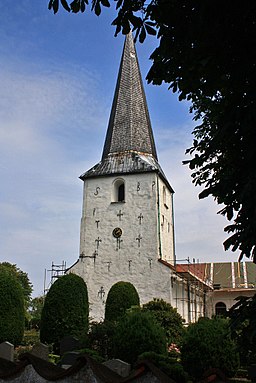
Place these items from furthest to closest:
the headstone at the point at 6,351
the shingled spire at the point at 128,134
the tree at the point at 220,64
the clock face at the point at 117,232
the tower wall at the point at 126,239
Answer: the shingled spire at the point at 128,134 < the clock face at the point at 117,232 < the tower wall at the point at 126,239 < the headstone at the point at 6,351 < the tree at the point at 220,64

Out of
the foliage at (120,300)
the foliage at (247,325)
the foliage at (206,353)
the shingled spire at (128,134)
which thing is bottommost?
the foliage at (206,353)

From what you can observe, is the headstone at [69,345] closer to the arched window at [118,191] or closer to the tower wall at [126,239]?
the tower wall at [126,239]

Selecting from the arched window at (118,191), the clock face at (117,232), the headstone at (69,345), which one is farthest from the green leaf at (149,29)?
the arched window at (118,191)

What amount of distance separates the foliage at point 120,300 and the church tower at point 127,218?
6.25 ft

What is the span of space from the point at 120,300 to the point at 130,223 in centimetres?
492

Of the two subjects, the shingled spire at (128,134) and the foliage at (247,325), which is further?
the shingled spire at (128,134)

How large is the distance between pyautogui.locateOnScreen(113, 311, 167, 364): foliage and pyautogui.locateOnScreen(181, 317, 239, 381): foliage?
625 mm

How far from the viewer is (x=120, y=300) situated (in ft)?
61.1

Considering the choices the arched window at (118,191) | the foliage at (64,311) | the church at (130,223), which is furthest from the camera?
the arched window at (118,191)

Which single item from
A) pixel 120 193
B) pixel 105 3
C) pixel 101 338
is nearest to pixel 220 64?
pixel 105 3

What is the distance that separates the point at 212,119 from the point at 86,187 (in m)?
20.2

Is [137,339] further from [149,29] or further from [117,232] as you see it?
[117,232]

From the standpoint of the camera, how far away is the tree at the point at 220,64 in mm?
3229

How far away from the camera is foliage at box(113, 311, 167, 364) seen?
971 cm
